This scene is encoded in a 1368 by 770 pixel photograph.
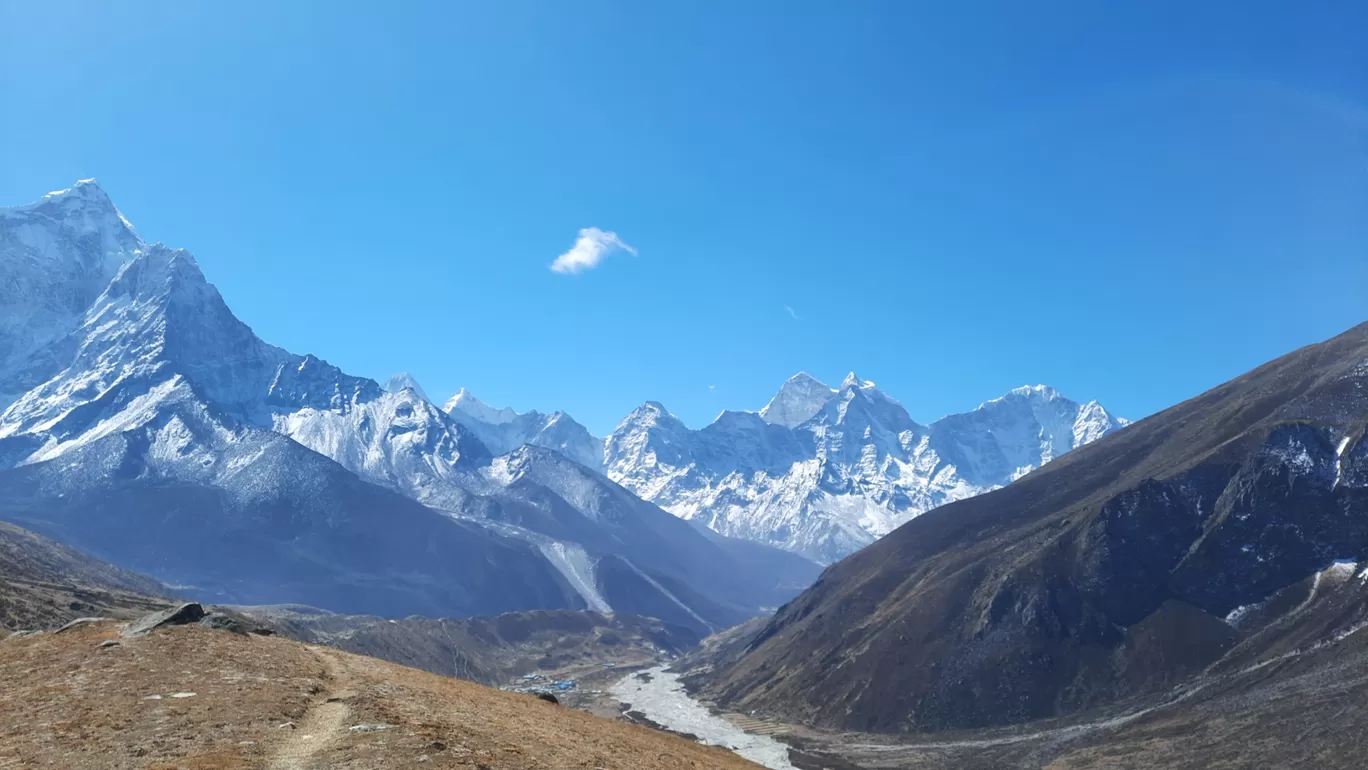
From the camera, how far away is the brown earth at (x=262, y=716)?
107 ft

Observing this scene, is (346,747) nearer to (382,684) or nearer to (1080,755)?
(382,684)

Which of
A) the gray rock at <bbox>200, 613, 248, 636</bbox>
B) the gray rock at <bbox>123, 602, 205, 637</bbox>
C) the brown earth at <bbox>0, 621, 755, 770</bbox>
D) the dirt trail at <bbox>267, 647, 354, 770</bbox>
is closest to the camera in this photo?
the dirt trail at <bbox>267, 647, 354, 770</bbox>

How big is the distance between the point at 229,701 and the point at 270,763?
10.3m

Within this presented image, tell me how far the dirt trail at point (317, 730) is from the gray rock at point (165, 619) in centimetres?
1560

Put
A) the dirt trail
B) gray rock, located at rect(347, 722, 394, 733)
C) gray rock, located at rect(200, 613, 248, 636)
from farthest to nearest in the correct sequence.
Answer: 1. gray rock, located at rect(200, 613, 248, 636)
2. gray rock, located at rect(347, 722, 394, 733)
3. the dirt trail

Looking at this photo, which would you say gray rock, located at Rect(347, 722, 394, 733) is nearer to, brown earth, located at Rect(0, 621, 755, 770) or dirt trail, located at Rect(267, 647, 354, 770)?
brown earth, located at Rect(0, 621, 755, 770)

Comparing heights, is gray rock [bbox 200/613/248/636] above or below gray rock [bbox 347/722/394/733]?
above

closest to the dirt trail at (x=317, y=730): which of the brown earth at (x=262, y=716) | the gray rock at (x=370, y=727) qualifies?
the brown earth at (x=262, y=716)

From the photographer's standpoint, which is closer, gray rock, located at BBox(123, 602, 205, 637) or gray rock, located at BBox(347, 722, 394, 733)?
gray rock, located at BBox(347, 722, 394, 733)

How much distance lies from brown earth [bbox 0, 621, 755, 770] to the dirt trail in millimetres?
77

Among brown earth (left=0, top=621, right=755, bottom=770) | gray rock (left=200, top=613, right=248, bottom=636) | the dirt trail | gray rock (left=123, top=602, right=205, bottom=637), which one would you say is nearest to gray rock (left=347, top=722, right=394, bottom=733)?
brown earth (left=0, top=621, right=755, bottom=770)

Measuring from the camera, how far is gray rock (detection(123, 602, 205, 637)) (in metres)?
54.8

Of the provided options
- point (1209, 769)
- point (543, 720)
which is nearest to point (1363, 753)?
point (1209, 769)

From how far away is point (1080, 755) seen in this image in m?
181
